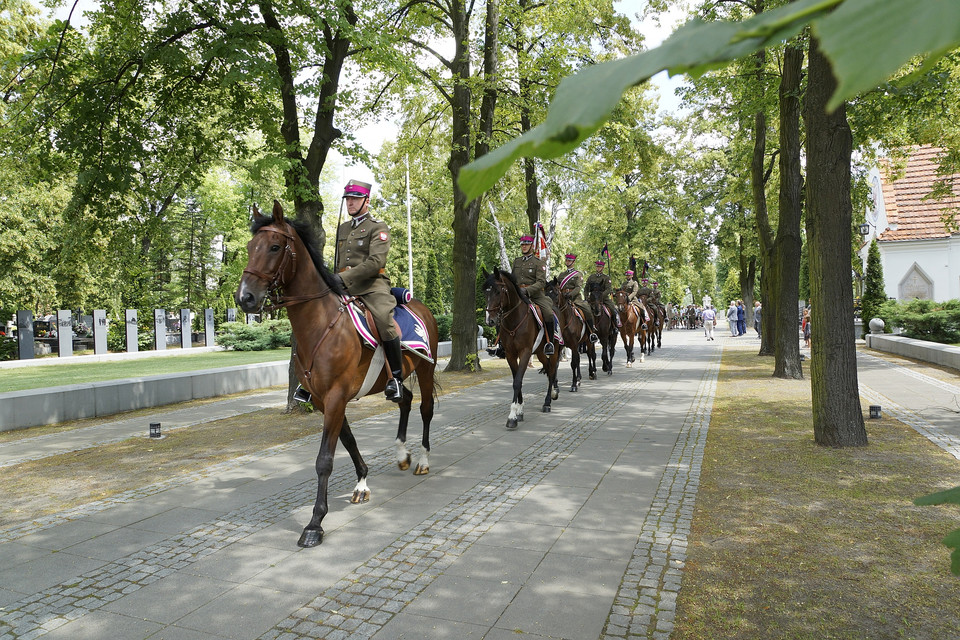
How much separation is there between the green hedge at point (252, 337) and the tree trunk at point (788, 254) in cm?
2300

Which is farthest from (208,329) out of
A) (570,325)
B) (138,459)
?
(138,459)

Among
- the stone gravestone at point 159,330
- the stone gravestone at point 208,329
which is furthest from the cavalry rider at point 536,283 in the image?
the stone gravestone at point 208,329

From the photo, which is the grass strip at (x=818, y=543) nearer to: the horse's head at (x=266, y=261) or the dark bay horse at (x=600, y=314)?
the horse's head at (x=266, y=261)

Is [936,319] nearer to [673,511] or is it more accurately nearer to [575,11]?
[575,11]

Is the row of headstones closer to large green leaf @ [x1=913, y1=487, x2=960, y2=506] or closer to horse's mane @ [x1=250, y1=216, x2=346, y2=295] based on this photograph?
horse's mane @ [x1=250, y1=216, x2=346, y2=295]

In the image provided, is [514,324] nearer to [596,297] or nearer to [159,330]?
[596,297]

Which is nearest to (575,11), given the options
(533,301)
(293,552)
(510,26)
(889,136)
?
(510,26)

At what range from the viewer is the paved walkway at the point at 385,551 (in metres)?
4.16

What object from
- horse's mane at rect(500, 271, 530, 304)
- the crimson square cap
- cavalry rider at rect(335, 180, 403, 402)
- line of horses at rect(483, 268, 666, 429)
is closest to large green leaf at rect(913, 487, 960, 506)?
cavalry rider at rect(335, 180, 403, 402)

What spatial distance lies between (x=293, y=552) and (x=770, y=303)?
64.9 ft

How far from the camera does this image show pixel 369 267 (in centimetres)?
688

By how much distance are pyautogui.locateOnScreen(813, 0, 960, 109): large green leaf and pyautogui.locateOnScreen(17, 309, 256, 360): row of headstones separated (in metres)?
29.9

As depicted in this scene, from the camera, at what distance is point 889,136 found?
1783 cm

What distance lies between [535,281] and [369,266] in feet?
19.9
